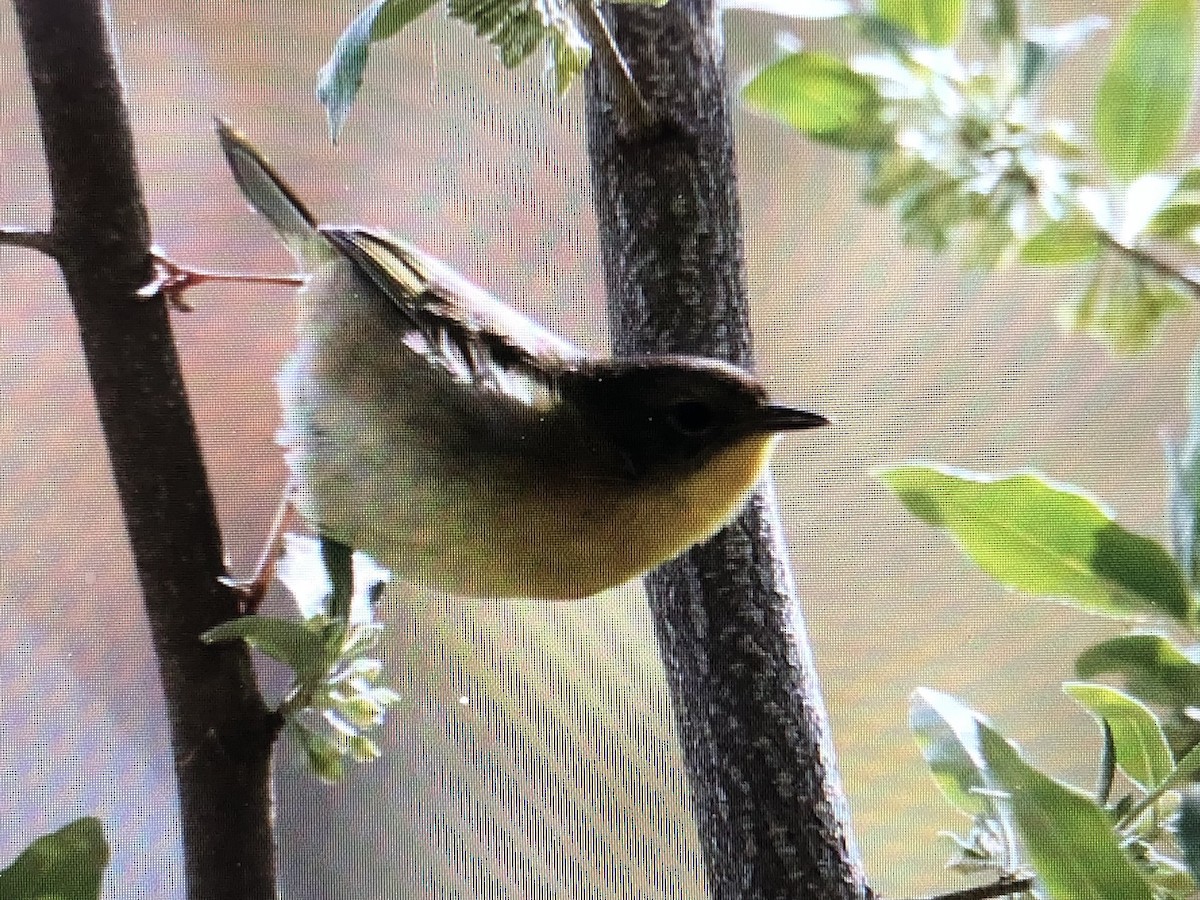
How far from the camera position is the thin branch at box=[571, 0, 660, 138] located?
13.6 inches

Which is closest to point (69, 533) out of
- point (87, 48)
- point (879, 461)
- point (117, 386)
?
point (117, 386)

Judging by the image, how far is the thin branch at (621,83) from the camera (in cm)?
34

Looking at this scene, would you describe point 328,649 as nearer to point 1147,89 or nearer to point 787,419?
point 787,419

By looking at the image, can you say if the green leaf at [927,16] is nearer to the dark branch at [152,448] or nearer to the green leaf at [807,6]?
the green leaf at [807,6]

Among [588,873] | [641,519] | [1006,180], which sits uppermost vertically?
[1006,180]

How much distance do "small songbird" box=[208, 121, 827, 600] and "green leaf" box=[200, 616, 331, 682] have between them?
0.04m

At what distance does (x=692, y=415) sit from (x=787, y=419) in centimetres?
4

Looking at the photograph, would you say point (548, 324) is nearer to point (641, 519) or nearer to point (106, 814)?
point (641, 519)

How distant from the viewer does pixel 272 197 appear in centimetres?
40

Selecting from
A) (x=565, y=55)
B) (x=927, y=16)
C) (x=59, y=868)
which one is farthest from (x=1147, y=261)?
(x=59, y=868)

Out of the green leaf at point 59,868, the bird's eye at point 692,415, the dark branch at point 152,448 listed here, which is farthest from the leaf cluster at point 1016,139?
the green leaf at point 59,868

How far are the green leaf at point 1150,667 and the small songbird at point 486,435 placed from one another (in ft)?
0.41

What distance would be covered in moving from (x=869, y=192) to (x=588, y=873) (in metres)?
0.31

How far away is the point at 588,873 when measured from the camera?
1.36 feet
